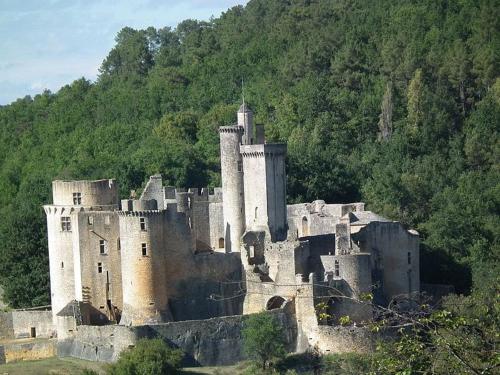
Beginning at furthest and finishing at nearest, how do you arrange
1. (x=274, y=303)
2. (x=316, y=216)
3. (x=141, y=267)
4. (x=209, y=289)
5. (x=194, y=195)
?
(x=194, y=195)
(x=316, y=216)
(x=209, y=289)
(x=274, y=303)
(x=141, y=267)

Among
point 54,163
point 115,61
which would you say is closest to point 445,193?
point 54,163

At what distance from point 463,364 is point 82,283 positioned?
25916mm

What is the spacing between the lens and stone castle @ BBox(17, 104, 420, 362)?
150 ft

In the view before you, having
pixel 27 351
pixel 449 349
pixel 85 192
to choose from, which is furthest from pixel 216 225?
pixel 449 349

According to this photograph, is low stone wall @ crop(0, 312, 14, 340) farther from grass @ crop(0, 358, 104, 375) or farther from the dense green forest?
the dense green forest

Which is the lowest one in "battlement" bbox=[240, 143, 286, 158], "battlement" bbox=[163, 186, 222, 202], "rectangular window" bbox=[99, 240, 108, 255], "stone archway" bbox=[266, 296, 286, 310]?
"stone archway" bbox=[266, 296, 286, 310]

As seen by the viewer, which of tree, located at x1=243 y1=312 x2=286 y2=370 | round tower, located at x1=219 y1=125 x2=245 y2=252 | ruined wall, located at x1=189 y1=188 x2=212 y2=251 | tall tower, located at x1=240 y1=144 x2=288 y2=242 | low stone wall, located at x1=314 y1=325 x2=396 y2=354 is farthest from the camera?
ruined wall, located at x1=189 y1=188 x2=212 y2=251

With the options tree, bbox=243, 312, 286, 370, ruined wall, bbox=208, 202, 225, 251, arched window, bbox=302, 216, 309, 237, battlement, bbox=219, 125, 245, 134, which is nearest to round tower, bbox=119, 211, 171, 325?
tree, bbox=243, 312, 286, 370

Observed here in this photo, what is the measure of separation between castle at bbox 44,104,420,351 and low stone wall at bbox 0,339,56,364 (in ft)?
2.09

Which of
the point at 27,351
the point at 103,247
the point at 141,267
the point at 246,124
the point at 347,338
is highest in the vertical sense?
the point at 246,124

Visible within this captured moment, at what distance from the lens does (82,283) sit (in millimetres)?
47125

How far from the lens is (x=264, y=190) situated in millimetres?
49844

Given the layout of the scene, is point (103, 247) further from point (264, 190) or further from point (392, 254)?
point (392, 254)

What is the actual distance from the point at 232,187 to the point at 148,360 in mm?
10014
